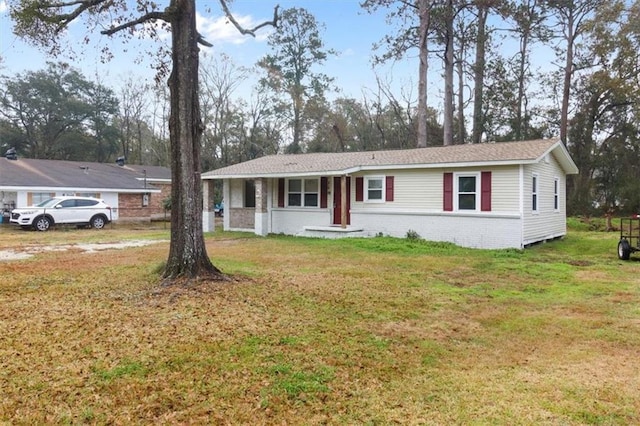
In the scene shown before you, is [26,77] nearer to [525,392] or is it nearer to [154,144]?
[154,144]

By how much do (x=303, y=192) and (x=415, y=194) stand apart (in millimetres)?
4754

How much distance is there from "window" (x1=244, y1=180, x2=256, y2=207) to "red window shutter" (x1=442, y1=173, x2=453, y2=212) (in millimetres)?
8603

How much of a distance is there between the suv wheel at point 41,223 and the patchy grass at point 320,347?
1133 cm

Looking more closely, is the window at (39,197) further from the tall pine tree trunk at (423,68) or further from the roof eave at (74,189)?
the tall pine tree trunk at (423,68)

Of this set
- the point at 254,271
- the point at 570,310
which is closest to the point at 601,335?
the point at 570,310

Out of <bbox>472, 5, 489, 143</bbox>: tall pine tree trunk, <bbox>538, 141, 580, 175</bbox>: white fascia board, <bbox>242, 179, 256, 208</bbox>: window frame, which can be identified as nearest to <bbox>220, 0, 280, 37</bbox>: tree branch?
<bbox>538, 141, 580, 175</bbox>: white fascia board

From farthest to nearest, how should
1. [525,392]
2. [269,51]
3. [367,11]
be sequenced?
[269,51] → [367,11] → [525,392]

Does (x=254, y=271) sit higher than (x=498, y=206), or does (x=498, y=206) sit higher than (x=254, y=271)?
(x=498, y=206)

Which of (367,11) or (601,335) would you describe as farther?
(367,11)

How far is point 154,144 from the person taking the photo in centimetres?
3991

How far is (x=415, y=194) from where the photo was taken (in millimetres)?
14281

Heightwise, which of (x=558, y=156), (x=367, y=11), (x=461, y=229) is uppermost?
(x=367, y=11)

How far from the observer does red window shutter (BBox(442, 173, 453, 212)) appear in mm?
13461

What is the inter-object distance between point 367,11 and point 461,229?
15417 millimetres
